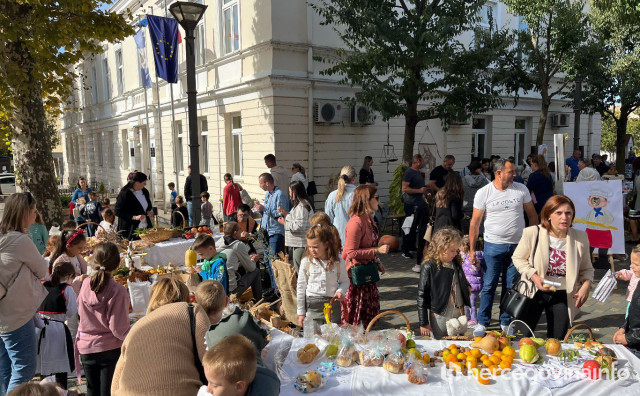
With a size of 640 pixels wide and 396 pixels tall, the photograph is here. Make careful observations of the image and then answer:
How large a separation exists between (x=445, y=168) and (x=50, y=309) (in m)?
7.35

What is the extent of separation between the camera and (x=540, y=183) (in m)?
7.27

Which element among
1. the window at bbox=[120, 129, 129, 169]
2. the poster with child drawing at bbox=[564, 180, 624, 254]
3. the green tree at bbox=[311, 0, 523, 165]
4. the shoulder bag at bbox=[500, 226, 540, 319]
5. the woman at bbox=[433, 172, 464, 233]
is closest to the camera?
the shoulder bag at bbox=[500, 226, 540, 319]

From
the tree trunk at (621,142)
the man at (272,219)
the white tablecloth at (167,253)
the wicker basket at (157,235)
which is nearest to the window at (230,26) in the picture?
the man at (272,219)

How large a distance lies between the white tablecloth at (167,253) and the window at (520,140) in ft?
51.3

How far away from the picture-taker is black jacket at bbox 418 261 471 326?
12.3 ft

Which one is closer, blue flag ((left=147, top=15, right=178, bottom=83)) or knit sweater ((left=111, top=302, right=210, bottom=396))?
knit sweater ((left=111, top=302, right=210, bottom=396))

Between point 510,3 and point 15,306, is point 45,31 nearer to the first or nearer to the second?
point 15,306

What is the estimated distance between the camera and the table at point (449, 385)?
258 centimetres

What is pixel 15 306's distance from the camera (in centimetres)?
340

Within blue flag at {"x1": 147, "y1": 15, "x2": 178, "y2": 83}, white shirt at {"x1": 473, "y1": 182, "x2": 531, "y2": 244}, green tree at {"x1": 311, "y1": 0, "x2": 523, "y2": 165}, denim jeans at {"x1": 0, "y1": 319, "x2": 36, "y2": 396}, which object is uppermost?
blue flag at {"x1": 147, "y1": 15, "x2": 178, "y2": 83}

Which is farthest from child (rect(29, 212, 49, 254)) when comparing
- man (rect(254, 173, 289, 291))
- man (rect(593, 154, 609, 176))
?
man (rect(593, 154, 609, 176))

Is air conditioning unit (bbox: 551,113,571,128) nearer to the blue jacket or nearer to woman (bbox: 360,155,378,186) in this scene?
woman (bbox: 360,155,378,186)

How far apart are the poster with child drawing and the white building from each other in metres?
6.80

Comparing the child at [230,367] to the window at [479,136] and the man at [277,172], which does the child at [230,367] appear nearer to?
the man at [277,172]
